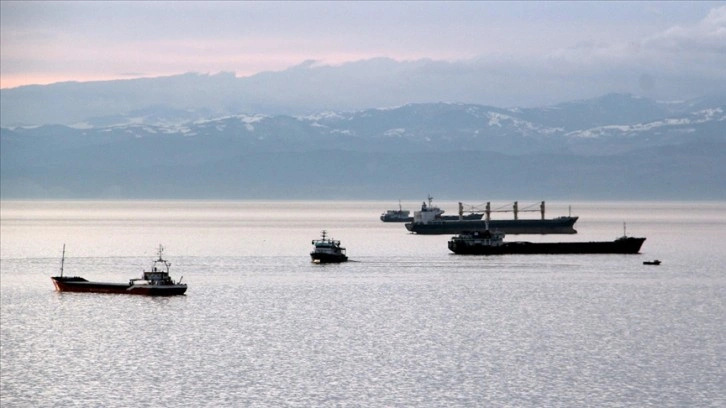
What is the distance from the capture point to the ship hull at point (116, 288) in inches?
4456

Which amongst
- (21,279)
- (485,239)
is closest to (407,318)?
(21,279)

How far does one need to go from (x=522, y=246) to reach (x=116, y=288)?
79.0 meters

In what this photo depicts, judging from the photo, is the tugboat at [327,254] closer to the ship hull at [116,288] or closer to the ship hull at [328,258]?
the ship hull at [328,258]

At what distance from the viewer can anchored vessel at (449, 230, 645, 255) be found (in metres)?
178

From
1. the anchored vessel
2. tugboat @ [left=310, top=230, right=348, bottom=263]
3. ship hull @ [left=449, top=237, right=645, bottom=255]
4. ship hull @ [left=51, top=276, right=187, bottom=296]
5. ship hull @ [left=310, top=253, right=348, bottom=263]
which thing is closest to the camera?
ship hull @ [left=51, top=276, right=187, bottom=296]

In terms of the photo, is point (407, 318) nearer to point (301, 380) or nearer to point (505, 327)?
→ point (505, 327)

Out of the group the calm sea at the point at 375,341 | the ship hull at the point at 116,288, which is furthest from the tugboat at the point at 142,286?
the calm sea at the point at 375,341

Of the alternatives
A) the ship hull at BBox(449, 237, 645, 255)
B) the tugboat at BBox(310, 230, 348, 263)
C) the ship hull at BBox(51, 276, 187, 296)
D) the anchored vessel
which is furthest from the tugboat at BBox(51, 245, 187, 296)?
the ship hull at BBox(449, 237, 645, 255)

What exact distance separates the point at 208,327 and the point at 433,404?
3207 cm

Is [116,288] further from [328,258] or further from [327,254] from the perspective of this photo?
[328,258]

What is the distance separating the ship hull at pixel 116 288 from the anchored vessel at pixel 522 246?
2742 inches

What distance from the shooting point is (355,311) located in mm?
98188

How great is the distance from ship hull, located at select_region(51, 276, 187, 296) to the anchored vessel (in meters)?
69.6

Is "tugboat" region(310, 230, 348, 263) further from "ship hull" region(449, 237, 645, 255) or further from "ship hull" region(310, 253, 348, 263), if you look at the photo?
"ship hull" region(449, 237, 645, 255)
